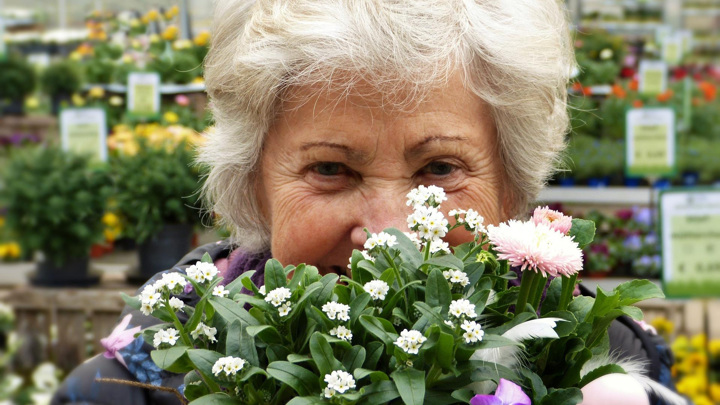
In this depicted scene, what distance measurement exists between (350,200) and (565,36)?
1.79ft

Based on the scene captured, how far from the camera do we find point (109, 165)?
380 centimetres

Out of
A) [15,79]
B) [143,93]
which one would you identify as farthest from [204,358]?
[15,79]

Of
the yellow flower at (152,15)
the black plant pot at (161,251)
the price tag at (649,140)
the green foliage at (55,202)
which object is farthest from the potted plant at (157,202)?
the price tag at (649,140)

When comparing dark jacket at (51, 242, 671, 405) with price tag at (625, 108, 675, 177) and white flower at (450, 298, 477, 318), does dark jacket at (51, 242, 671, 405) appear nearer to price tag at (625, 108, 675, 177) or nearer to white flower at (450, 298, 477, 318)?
white flower at (450, 298, 477, 318)

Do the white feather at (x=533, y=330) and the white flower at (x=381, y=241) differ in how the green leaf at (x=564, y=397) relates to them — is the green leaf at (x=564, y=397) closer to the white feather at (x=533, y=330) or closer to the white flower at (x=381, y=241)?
the white feather at (x=533, y=330)

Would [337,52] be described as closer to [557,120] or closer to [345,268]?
[345,268]

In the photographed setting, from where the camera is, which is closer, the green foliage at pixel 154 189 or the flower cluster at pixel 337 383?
the flower cluster at pixel 337 383

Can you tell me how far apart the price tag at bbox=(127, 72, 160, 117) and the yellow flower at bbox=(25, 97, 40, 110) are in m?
1.51

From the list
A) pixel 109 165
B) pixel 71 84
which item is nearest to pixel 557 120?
pixel 109 165

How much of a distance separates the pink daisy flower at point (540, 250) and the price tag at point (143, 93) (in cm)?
385

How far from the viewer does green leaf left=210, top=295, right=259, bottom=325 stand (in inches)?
31.4

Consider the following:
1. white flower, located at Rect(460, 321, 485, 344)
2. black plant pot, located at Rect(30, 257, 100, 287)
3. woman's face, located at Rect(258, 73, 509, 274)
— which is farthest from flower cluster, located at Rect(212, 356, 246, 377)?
black plant pot, located at Rect(30, 257, 100, 287)

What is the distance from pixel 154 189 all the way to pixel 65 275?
525 millimetres

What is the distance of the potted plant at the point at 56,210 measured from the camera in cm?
351
